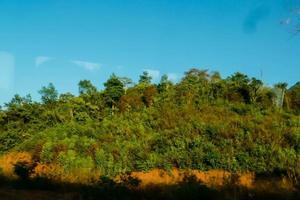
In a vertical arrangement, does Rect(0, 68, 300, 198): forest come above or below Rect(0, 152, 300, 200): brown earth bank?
above

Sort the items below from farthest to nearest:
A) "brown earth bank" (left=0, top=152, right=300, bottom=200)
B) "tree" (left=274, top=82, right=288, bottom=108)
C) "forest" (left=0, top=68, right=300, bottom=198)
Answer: "tree" (left=274, top=82, right=288, bottom=108)
"forest" (left=0, top=68, right=300, bottom=198)
"brown earth bank" (left=0, top=152, right=300, bottom=200)

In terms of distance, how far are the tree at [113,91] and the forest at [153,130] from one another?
72 millimetres

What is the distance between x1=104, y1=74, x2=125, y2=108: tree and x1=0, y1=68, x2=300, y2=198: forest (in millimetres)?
72

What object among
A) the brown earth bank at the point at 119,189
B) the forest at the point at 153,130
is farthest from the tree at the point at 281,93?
the brown earth bank at the point at 119,189

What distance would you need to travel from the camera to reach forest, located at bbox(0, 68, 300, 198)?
2180cm

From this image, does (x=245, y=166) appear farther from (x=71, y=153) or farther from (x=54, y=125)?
(x=54, y=125)

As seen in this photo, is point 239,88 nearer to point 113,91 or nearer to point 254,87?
point 254,87

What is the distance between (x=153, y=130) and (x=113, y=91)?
7153mm

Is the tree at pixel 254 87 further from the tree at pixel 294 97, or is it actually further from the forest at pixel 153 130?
the tree at pixel 294 97

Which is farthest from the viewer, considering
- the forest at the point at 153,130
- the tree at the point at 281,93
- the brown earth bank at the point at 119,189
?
the tree at the point at 281,93

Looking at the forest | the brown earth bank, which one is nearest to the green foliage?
the forest

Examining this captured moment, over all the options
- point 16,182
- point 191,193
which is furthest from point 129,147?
point 191,193

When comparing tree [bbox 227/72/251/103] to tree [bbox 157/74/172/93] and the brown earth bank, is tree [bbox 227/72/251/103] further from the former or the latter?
the brown earth bank

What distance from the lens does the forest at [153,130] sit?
2180cm
